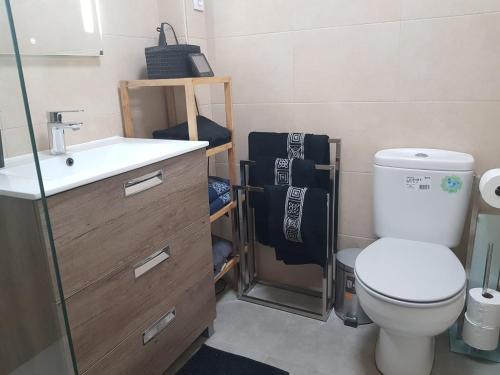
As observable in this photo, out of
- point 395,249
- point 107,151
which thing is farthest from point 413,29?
point 107,151

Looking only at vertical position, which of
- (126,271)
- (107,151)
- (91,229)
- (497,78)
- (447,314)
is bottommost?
(447,314)

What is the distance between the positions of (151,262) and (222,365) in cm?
60

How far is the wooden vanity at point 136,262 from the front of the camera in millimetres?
1051

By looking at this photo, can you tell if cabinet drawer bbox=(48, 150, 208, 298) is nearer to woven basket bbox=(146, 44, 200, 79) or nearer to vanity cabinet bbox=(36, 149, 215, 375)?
vanity cabinet bbox=(36, 149, 215, 375)

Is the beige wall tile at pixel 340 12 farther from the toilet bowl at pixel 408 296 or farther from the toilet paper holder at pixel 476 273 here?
the toilet bowl at pixel 408 296

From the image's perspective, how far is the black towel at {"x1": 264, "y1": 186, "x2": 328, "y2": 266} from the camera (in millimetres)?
1737

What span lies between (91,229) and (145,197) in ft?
0.74

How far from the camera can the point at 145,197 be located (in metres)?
1.26

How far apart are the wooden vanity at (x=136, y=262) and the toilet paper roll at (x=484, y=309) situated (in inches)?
41.6

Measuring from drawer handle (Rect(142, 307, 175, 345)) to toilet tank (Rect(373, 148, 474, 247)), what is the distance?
968 mm

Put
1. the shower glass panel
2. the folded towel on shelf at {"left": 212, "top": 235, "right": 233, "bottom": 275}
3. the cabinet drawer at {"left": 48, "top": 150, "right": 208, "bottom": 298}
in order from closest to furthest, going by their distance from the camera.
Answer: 1. the shower glass panel
2. the cabinet drawer at {"left": 48, "top": 150, "right": 208, "bottom": 298}
3. the folded towel on shelf at {"left": 212, "top": 235, "right": 233, "bottom": 275}

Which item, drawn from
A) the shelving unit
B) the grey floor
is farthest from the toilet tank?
the shelving unit

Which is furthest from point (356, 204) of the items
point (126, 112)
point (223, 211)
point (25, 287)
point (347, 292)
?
point (25, 287)

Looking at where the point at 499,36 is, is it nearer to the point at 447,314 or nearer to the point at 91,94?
the point at 447,314
